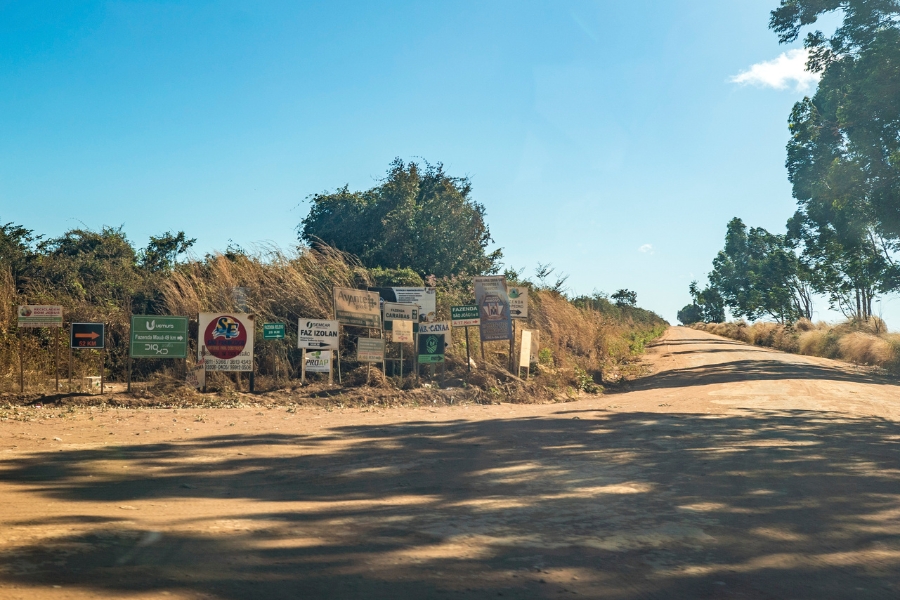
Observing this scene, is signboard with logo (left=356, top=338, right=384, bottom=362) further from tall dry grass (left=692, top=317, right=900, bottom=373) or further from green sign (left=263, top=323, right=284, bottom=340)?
tall dry grass (left=692, top=317, right=900, bottom=373)

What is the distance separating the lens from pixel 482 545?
4.67m

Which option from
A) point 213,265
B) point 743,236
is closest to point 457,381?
point 213,265

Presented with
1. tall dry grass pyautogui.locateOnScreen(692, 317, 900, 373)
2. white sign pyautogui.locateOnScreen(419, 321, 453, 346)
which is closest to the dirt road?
white sign pyautogui.locateOnScreen(419, 321, 453, 346)

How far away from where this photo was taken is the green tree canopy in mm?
25828

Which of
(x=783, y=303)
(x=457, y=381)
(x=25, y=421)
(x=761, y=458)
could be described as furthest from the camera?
(x=783, y=303)

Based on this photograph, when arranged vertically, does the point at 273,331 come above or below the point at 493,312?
below

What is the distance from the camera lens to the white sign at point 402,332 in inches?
600

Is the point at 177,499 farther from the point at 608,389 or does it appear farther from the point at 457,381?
the point at 608,389

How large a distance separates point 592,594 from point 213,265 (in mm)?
16614

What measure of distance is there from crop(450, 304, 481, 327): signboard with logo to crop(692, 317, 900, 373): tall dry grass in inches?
633

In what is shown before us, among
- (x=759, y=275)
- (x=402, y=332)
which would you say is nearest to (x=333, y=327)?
(x=402, y=332)

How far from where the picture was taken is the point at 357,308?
50.4ft

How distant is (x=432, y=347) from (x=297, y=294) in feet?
13.2

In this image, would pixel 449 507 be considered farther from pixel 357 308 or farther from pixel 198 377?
pixel 357 308
